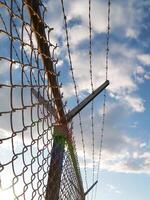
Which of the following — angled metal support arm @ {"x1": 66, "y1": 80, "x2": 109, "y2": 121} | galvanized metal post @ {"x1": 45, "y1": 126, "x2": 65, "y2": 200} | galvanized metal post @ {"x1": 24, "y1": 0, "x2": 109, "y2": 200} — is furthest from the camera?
angled metal support arm @ {"x1": 66, "y1": 80, "x2": 109, "y2": 121}

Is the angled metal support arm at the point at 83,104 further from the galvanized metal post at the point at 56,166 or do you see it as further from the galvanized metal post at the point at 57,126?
the galvanized metal post at the point at 56,166

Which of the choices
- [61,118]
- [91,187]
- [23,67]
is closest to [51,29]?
[23,67]

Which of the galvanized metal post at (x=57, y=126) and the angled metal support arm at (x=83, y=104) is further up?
the angled metal support arm at (x=83, y=104)

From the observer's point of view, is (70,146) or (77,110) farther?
(70,146)

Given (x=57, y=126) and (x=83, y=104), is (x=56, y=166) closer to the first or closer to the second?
(x=57, y=126)

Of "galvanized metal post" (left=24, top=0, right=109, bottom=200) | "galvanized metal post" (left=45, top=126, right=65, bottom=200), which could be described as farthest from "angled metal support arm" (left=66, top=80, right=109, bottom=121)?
"galvanized metal post" (left=45, top=126, right=65, bottom=200)

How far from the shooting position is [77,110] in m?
5.11

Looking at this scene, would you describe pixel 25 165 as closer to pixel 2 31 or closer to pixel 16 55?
pixel 16 55

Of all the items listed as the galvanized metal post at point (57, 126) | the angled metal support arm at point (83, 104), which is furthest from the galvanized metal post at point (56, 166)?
the angled metal support arm at point (83, 104)

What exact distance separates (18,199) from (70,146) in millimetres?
3024

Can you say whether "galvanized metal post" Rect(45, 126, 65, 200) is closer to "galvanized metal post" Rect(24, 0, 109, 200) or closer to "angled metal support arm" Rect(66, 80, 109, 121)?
"galvanized metal post" Rect(24, 0, 109, 200)

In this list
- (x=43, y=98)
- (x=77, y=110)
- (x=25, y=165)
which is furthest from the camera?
(x=77, y=110)

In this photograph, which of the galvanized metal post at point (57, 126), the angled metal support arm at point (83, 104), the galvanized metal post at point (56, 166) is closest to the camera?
the galvanized metal post at point (57, 126)

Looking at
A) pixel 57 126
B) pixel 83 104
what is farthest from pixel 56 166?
pixel 83 104
